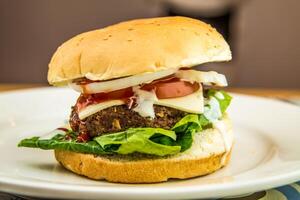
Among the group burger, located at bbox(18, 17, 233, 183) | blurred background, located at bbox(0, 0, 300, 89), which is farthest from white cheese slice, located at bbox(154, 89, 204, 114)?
blurred background, located at bbox(0, 0, 300, 89)

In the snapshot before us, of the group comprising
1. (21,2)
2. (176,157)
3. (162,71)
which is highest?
(162,71)

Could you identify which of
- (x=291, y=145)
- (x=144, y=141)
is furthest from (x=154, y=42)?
(x=291, y=145)

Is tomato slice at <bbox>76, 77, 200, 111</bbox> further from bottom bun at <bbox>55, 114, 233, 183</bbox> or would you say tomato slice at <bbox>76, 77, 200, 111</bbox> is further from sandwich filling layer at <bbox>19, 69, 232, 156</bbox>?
bottom bun at <bbox>55, 114, 233, 183</bbox>

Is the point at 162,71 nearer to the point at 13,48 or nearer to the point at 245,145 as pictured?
the point at 245,145

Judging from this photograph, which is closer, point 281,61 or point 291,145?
point 291,145

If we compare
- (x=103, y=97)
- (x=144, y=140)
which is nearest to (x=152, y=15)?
(x=103, y=97)

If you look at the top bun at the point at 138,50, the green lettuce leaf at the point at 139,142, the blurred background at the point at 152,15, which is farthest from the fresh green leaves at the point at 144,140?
the blurred background at the point at 152,15

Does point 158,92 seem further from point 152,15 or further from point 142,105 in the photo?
point 152,15
